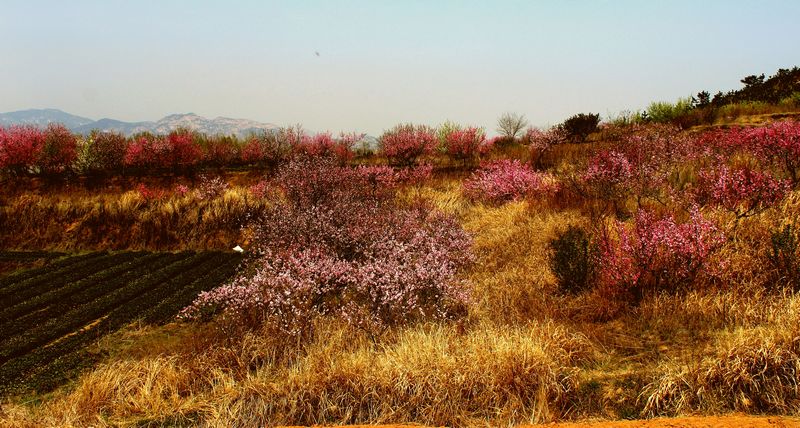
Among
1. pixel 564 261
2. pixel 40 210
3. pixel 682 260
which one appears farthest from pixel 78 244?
pixel 682 260

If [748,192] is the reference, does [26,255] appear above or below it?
below

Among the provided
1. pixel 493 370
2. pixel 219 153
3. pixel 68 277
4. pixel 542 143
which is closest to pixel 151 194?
pixel 68 277

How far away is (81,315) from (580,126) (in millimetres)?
18212

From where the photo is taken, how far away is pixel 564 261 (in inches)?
257

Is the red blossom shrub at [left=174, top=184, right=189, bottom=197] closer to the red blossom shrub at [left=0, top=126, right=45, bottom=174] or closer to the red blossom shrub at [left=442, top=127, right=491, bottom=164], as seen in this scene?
the red blossom shrub at [left=0, top=126, right=45, bottom=174]

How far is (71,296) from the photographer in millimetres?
8297

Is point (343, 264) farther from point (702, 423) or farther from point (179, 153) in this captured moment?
point (179, 153)

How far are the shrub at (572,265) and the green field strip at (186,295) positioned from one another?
614 cm

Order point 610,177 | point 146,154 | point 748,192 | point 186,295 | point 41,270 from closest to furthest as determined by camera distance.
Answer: point 748,192
point 186,295
point 610,177
point 41,270
point 146,154

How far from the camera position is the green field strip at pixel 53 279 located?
330 inches

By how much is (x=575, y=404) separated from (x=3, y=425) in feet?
18.5

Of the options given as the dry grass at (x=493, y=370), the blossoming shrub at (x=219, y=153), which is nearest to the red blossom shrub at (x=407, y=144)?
the blossoming shrub at (x=219, y=153)

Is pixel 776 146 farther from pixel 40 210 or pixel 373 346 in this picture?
pixel 40 210

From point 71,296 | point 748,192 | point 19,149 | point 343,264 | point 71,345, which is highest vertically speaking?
point 19,149
